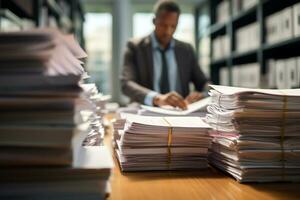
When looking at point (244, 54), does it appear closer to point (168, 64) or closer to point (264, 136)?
point (168, 64)

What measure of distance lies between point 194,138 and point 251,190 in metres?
0.19

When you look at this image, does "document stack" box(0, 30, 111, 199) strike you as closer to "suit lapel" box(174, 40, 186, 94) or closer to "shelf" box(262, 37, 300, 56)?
"suit lapel" box(174, 40, 186, 94)

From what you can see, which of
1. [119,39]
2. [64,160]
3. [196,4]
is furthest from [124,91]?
[196,4]

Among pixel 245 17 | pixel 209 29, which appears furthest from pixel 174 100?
pixel 209 29

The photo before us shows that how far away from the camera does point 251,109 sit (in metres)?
0.76

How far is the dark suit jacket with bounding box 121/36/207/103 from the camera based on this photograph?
2363mm

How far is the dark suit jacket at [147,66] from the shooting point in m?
2.36

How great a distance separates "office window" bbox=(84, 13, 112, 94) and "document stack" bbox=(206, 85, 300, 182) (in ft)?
16.9

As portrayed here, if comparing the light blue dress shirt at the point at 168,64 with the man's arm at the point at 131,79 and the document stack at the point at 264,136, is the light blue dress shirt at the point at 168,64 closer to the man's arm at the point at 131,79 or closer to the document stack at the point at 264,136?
the man's arm at the point at 131,79

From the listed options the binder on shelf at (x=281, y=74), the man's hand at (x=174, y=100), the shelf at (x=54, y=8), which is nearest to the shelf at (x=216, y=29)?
the binder on shelf at (x=281, y=74)

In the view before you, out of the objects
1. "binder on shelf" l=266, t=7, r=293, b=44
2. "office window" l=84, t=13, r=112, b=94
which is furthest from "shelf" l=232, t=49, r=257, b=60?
"office window" l=84, t=13, r=112, b=94

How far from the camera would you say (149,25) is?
5934 mm

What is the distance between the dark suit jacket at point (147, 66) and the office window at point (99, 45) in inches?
133

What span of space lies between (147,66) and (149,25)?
3.65 m
